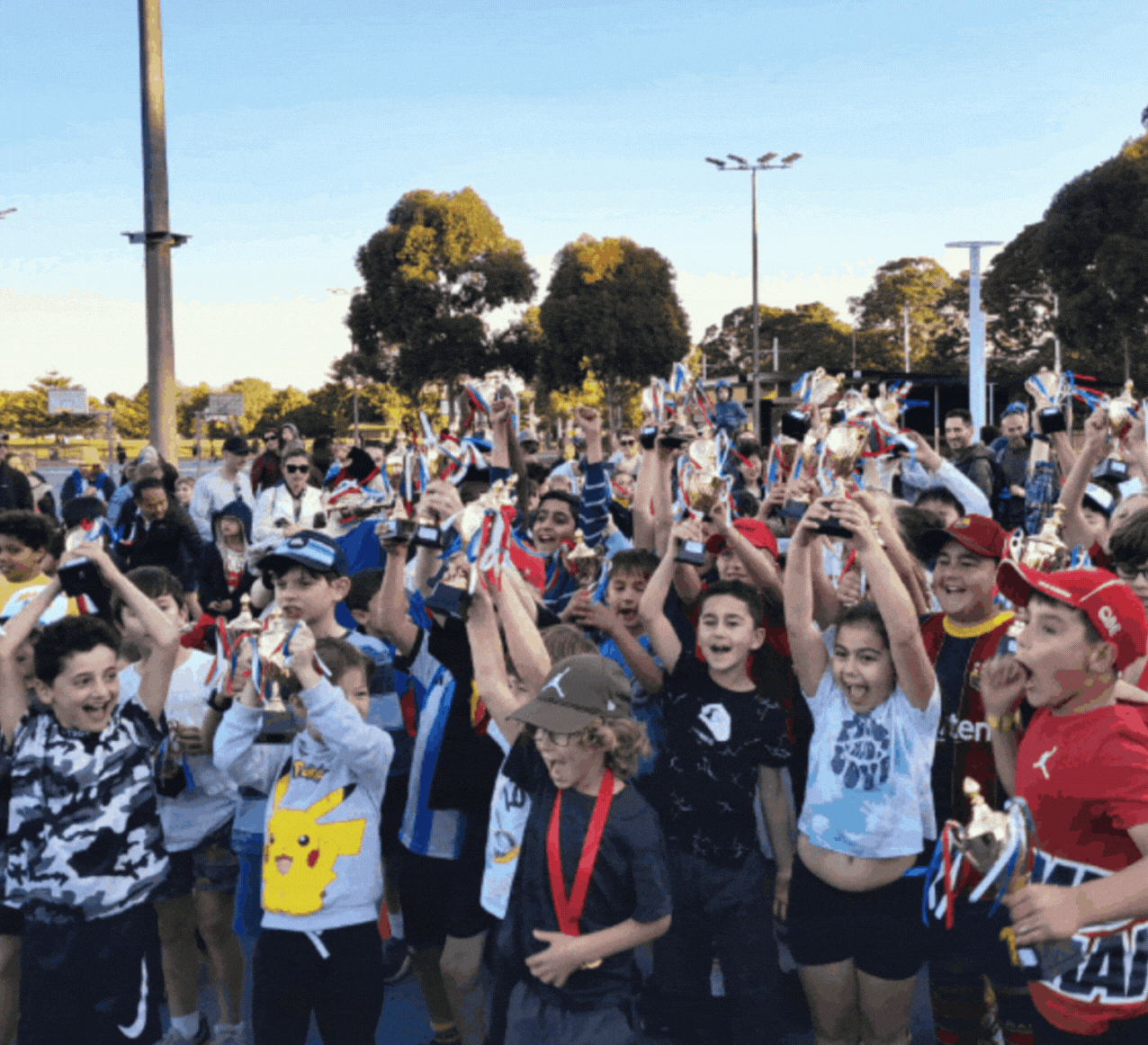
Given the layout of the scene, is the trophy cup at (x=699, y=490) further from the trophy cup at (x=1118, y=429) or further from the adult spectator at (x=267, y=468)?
the adult spectator at (x=267, y=468)

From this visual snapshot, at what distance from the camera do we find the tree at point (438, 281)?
34156 mm

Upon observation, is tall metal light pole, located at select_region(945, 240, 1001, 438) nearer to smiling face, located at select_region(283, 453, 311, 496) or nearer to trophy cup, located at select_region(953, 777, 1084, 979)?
smiling face, located at select_region(283, 453, 311, 496)

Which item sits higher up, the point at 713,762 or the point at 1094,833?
the point at 1094,833

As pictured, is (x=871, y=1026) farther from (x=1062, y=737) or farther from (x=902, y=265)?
(x=902, y=265)

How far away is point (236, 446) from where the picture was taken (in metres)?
9.67

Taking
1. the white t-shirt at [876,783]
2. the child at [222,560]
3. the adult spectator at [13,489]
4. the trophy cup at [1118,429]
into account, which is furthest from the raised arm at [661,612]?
the adult spectator at [13,489]

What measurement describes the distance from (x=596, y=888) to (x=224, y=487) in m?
7.88

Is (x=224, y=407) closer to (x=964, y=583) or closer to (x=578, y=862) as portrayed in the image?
(x=964, y=583)

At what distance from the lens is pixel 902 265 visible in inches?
3081

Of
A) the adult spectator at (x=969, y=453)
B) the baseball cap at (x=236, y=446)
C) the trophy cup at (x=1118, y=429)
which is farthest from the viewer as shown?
the baseball cap at (x=236, y=446)

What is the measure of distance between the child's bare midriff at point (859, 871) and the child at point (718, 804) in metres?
0.40

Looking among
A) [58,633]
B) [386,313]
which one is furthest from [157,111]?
[386,313]

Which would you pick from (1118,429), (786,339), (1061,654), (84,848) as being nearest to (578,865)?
(1061,654)

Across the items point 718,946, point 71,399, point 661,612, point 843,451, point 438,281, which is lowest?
point 718,946
